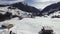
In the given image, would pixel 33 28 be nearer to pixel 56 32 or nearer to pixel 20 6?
→ pixel 56 32

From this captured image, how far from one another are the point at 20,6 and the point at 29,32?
6189 centimetres

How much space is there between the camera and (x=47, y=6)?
77688mm

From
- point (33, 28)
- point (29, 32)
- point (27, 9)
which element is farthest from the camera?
point (27, 9)

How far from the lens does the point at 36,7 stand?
7794 centimetres

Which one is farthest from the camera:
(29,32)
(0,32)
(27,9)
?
(27,9)

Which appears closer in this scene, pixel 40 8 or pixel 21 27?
pixel 21 27

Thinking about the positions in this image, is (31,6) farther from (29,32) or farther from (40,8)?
(29,32)

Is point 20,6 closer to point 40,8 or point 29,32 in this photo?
point 40,8

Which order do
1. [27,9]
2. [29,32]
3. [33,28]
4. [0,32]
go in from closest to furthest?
[0,32]
[29,32]
[33,28]
[27,9]

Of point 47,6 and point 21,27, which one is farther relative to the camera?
point 47,6

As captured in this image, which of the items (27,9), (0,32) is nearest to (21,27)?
(0,32)

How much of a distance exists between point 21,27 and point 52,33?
4205 millimetres

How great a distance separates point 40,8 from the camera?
76.6 m

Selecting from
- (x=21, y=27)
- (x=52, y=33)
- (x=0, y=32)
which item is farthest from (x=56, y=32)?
(x=0, y=32)
